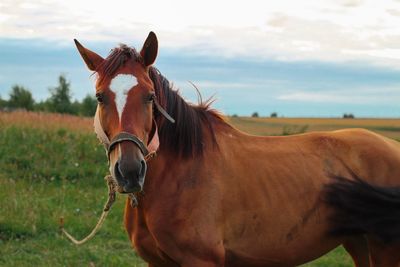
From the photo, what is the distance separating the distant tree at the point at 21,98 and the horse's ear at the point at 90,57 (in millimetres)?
38942

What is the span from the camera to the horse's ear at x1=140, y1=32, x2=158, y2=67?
3477 mm

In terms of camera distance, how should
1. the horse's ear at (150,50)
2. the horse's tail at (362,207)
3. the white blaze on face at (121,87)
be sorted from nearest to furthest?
the white blaze on face at (121,87) < the horse's ear at (150,50) < the horse's tail at (362,207)

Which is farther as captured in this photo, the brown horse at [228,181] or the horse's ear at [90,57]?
the horse's ear at [90,57]

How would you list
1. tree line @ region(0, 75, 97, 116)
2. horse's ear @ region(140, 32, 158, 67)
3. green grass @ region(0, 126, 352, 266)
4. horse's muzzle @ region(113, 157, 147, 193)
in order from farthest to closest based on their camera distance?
tree line @ region(0, 75, 97, 116) < green grass @ region(0, 126, 352, 266) < horse's ear @ region(140, 32, 158, 67) < horse's muzzle @ region(113, 157, 147, 193)

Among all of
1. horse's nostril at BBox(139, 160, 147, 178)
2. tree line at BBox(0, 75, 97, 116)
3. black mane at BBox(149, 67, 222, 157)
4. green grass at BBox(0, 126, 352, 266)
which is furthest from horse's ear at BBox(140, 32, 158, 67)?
tree line at BBox(0, 75, 97, 116)

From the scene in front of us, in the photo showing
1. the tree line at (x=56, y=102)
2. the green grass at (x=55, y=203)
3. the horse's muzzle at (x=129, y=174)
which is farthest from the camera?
the tree line at (x=56, y=102)

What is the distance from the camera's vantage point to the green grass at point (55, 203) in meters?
6.38

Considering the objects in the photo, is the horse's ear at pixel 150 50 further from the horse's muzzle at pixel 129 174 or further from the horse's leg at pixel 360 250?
the horse's leg at pixel 360 250

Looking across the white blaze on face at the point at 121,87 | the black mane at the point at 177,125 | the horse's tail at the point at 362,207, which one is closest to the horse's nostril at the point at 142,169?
the white blaze on face at the point at 121,87

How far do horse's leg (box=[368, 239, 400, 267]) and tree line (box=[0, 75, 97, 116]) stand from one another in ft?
111

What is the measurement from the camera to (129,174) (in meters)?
3.04

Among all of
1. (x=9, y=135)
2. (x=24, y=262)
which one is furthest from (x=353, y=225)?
(x=9, y=135)

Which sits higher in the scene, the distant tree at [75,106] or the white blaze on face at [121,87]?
the white blaze on face at [121,87]

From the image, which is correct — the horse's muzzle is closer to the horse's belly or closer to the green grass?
the horse's belly
